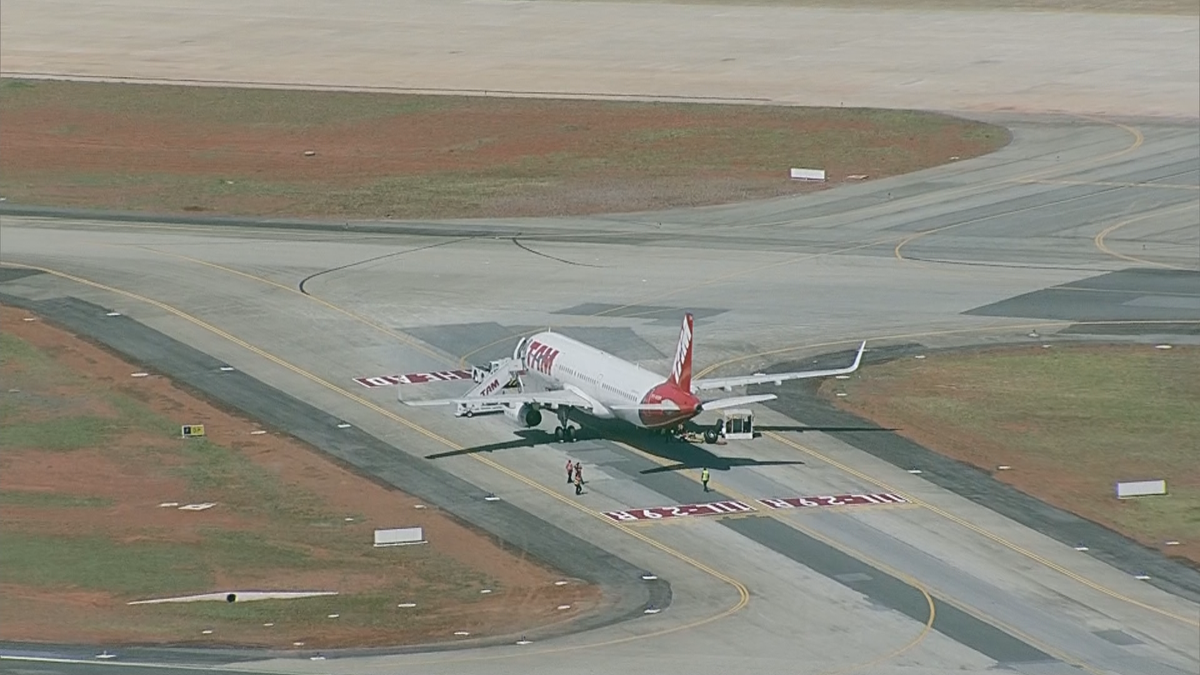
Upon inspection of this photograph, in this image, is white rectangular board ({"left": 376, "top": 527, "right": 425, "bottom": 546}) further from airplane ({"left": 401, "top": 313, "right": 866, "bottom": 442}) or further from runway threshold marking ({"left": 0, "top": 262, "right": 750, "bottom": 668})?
airplane ({"left": 401, "top": 313, "right": 866, "bottom": 442})

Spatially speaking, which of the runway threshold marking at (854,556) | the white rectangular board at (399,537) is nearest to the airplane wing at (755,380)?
the runway threshold marking at (854,556)

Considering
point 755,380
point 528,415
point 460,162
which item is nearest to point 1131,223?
point 460,162

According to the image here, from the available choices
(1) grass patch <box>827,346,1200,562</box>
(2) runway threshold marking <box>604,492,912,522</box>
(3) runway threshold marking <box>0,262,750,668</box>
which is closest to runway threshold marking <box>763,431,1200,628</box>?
(2) runway threshold marking <box>604,492,912,522</box>

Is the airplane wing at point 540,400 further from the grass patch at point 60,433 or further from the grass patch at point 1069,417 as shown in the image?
the grass patch at point 60,433

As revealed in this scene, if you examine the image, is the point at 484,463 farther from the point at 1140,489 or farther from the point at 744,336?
the point at 1140,489

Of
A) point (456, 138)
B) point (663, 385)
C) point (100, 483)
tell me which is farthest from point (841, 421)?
point (456, 138)
